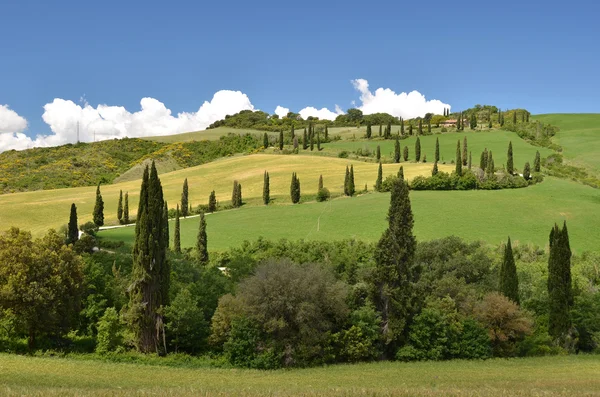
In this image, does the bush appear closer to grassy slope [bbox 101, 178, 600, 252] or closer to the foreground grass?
grassy slope [bbox 101, 178, 600, 252]

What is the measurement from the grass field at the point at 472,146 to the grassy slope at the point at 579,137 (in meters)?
7.88

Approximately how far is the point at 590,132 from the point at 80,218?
14920 centimetres

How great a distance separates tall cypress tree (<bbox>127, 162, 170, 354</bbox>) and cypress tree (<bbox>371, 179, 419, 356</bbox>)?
52.0ft

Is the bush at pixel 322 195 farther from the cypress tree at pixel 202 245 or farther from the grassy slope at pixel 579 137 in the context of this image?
the grassy slope at pixel 579 137

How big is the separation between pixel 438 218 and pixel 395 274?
42.8m

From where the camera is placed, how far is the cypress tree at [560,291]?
40.2 meters

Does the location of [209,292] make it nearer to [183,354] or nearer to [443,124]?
[183,354]

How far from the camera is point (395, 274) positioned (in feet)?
124

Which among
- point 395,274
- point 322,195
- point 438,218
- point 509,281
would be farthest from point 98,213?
point 509,281

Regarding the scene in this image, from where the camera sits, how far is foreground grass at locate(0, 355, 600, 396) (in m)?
20.5

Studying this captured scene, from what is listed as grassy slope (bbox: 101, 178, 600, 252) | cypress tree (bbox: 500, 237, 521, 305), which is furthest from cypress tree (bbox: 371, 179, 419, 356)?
grassy slope (bbox: 101, 178, 600, 252)

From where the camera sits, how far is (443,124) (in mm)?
192750

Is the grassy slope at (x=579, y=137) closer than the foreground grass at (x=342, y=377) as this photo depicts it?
No

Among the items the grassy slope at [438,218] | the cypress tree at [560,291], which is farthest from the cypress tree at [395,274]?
the grassy slope at [438,218]
